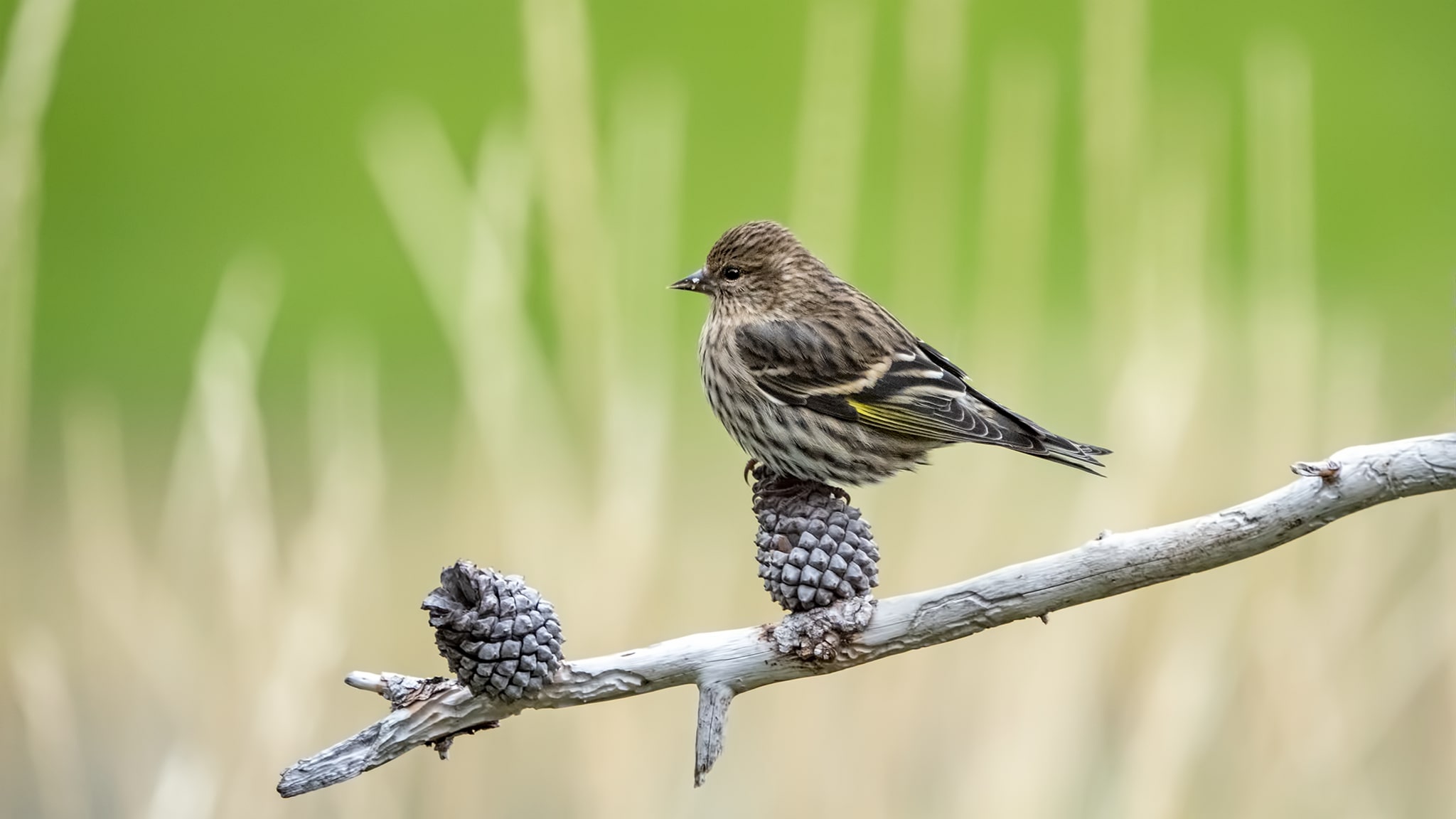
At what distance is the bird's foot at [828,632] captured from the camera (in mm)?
1094

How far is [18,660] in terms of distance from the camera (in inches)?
82.3

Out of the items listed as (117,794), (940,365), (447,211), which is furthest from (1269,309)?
(117,794)

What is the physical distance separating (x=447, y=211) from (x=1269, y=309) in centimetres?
149

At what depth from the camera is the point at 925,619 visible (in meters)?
1.07

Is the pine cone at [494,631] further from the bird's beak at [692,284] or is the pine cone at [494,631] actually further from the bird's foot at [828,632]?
the bird's beak at [692,284]

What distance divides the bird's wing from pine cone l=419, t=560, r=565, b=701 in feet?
1.84

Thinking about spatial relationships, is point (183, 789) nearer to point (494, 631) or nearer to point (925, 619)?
point (494, 631)

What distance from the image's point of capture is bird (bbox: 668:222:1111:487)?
1.49m

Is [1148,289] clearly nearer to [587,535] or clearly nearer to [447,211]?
[587,535]

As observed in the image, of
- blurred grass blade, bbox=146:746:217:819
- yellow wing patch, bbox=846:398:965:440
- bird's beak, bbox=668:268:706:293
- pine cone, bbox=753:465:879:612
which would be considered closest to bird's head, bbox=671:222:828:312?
bird's beak, bbox=668:268:706:293

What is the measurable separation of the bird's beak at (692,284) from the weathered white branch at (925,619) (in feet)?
1.81

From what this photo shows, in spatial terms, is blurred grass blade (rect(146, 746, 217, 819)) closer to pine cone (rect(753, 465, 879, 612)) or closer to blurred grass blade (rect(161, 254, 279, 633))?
blurred grass blade (rect(161, 254, 279, 633))

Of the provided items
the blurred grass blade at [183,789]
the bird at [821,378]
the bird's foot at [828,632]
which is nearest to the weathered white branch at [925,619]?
the bird's foot at [828,632]

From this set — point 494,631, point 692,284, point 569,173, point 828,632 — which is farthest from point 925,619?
point 569,173
